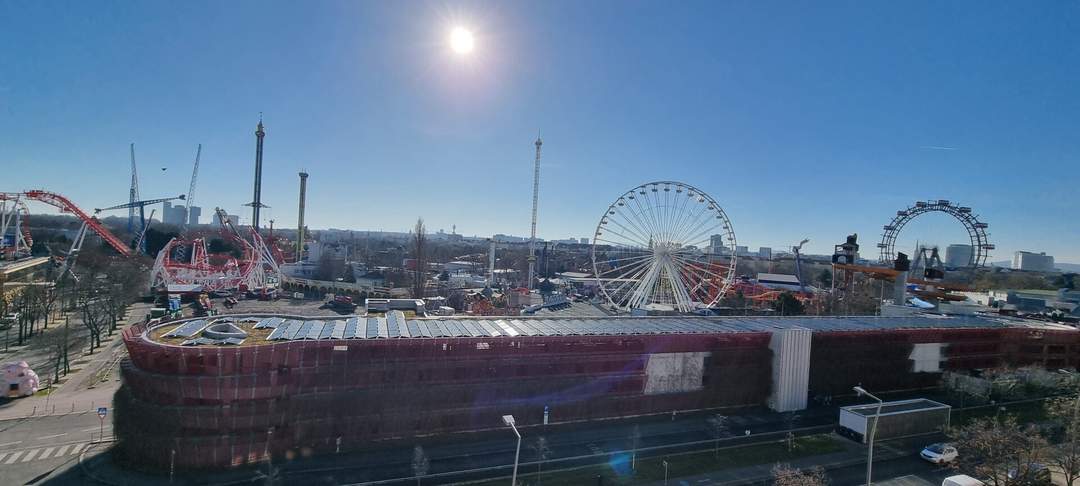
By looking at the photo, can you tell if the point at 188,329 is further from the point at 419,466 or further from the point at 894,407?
the point at 894,407

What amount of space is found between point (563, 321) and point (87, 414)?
→ 32862 mm

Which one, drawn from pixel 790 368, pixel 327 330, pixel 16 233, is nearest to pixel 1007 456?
pixel 790 368

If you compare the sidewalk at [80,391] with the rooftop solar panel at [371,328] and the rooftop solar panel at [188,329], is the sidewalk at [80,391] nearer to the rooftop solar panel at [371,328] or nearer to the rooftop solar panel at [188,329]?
the rooftop solar panel at [188,329]

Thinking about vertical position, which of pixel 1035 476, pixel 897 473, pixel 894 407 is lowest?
pixel 897 473

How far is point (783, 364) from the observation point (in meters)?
37.6

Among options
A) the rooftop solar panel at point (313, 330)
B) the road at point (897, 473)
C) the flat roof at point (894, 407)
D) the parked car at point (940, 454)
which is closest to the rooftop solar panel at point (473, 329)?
the rooftop solar panel at point (313, 330)

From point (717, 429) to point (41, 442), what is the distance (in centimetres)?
3907

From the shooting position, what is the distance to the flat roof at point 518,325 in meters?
30.5

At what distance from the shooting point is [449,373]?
30.2 metres

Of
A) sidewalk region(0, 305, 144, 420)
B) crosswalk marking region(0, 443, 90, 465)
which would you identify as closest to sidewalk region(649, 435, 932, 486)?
crosswalk marking region(0, 443, 90, 465)

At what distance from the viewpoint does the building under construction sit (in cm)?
2552

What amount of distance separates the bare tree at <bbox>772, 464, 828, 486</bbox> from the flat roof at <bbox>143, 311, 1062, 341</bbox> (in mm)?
11725

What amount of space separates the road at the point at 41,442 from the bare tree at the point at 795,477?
35863 mm

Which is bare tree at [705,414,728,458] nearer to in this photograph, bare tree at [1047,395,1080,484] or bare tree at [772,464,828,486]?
bare tree at [772,464,828,486]
